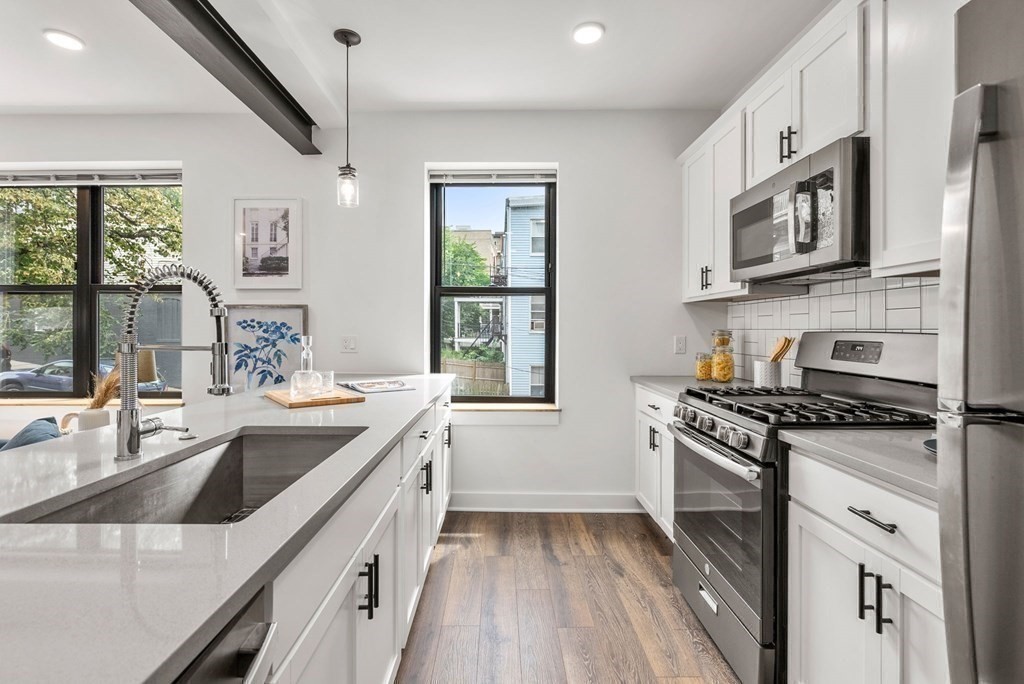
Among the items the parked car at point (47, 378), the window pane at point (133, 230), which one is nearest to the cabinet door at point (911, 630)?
the parked car at point (47, 378)

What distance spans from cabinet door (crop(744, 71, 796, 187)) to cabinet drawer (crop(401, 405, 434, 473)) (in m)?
1.78

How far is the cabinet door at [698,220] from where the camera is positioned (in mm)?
2711

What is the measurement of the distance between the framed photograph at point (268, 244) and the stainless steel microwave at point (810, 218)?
102 inches

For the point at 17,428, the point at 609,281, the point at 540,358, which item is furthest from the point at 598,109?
the point at 17,428

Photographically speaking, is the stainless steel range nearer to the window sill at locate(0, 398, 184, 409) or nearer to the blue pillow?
the blue pillow

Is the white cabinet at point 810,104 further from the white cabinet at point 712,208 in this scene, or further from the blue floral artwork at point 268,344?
the blue floral artwork at point 268,344

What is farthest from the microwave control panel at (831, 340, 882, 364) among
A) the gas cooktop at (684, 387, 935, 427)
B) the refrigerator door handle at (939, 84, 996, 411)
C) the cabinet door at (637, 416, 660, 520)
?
the refrigerator door handle at (939, 84, 996, 411)

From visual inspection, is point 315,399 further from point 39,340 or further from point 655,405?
point 39,340

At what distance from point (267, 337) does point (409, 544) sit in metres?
2.07

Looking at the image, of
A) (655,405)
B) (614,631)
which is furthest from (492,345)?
(614,631)

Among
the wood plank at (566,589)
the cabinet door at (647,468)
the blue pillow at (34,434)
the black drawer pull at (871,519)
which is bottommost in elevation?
the wood plank at (566,589)

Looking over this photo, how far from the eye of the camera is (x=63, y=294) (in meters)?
3.48

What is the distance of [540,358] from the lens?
344 centimetres

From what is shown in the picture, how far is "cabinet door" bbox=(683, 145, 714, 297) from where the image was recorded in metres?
2.71
